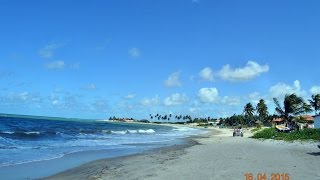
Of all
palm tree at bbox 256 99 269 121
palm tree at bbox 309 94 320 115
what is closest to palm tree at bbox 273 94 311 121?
palm tree at bbox 309 94 320 115

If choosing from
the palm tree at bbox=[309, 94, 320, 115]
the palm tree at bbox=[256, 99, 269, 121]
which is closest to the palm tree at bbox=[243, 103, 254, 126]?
the palm tree at bbox=[256, 99, 269, 121]

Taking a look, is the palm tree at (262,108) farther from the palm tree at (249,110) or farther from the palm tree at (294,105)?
the palm tree at (294,105)

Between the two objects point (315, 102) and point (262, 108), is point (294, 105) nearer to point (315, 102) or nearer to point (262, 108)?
point (315, 102)

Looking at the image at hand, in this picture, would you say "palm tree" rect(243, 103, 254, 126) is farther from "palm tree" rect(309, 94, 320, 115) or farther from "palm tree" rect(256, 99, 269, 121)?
"palm tree" rect(309, 94, 320, 115)

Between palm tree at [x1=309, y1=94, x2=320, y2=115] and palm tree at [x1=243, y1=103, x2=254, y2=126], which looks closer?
palm tree at [x1=309, y1=94, x2=320, y2=115]

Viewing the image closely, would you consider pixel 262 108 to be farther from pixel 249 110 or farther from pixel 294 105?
pixel 294 105

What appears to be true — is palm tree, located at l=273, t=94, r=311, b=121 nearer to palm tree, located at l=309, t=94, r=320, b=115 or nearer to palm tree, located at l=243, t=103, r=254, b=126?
palm tree, located at l=309, t=94, r=320, b=115

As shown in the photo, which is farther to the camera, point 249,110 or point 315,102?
point 249,110

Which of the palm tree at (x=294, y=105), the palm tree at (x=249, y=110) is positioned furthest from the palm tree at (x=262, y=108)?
the palm tree at (x=294, y=105)

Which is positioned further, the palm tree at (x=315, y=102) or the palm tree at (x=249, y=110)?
the palm tree at (x=249, y=110)

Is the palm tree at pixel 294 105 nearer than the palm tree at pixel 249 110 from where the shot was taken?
Yes

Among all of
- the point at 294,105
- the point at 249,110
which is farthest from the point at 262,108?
the point at 294,105

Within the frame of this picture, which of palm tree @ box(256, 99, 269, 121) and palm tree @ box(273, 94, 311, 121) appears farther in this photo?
palm tree @ box(256, 99, 269, 121)

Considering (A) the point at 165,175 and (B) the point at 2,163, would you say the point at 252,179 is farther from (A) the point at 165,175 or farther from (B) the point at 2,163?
(B) the point at 2,163
